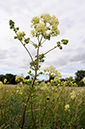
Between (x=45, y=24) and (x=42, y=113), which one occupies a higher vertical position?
(x=45, y=24)

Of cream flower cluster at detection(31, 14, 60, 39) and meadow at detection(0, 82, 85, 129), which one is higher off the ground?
cream flower cluster at detection(31, 14, 60, 39)

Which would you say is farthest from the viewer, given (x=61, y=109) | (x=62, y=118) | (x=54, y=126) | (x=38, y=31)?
(x=61, y=109)

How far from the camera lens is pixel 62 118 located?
3.05m

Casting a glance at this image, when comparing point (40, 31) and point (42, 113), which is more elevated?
point (40, 31)

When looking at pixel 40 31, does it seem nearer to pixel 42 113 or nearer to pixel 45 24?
pixel 45 24

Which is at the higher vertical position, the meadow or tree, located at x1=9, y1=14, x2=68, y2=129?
tree, located at x1=9, y1=14, x2=68, y2=129

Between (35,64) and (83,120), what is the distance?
7.06ft

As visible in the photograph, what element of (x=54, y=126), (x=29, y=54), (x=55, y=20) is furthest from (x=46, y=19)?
(x=54, y=126)

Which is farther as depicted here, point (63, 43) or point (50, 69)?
point (50, 69)

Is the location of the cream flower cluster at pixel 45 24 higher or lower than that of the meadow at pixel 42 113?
higher

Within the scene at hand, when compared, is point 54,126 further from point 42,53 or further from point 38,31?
point 38,31

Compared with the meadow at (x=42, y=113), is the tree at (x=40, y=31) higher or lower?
higher

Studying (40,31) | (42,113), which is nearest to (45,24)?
(40,31)

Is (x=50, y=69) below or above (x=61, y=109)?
above
